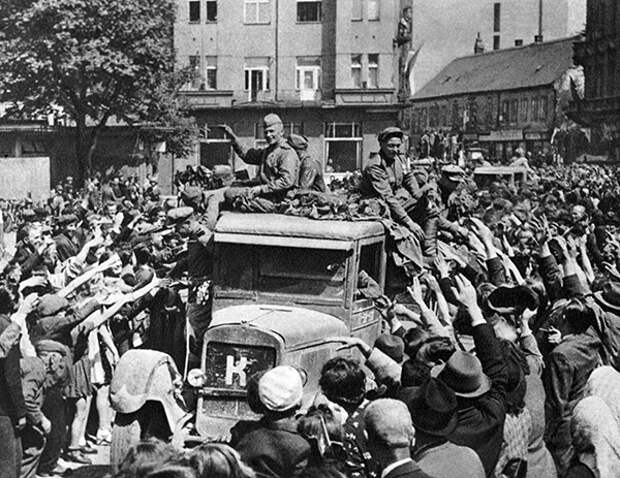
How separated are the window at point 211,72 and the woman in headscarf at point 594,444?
4605 centimetres

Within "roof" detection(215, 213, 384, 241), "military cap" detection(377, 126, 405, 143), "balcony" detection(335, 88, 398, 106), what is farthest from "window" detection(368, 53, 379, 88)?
"roof" detection(215, 213, 384, 241)

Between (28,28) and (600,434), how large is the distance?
3445 centimetres

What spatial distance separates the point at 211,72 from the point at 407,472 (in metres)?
46.7

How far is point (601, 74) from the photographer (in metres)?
66.0

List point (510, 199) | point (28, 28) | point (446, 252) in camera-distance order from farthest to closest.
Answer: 1. point (28, 28)
2. point (510, 199)
3. point (446, 252)

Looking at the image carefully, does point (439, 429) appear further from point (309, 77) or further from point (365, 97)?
point (309, 77)

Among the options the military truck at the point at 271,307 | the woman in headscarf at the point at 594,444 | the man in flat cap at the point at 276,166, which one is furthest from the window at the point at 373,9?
the woman in headscarf at the point at 594,444

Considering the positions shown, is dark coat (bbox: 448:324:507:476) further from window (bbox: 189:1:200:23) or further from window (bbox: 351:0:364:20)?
window (bbox: 189:1:200:23)

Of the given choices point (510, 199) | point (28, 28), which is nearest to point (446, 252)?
point (510, 199)

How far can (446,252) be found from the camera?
12.2 meters

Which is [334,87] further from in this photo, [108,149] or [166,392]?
[166,392]

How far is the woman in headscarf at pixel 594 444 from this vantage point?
5.42 m

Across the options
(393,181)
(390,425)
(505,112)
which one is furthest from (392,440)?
(505,112)

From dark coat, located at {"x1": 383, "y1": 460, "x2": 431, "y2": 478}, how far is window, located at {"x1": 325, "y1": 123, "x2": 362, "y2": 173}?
44085 millimetres
